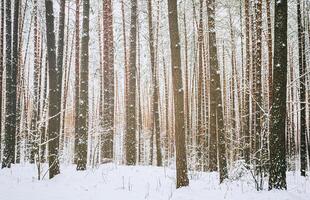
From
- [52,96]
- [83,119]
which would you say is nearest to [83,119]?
[83,119]

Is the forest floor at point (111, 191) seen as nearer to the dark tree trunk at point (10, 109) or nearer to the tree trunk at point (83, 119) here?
the tree trunk at point (83, 119)

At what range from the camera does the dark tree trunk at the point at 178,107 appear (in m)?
7.41

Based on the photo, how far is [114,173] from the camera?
31.2 feet

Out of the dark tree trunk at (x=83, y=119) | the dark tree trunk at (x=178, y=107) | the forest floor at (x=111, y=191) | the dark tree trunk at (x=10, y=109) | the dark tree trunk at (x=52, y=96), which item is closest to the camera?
the forest floor at (x=111, y=191)

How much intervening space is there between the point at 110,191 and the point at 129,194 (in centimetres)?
52

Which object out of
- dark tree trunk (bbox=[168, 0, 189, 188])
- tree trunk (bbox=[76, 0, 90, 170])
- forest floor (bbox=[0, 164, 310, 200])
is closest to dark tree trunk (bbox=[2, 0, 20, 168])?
tree trunk (bbox=[76, 0, 90, 170])

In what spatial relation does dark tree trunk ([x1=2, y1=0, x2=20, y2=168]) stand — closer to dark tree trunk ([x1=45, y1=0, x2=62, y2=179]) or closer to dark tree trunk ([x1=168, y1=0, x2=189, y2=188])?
A: dark tree trunk ([x1=45, y1=0, x2=62, y2=179])

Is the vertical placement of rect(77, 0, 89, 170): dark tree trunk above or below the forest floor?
above

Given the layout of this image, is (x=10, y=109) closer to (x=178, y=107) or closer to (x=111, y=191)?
(x=111, y=191)

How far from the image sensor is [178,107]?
25.0 ft

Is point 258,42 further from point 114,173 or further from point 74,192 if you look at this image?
point 74,192

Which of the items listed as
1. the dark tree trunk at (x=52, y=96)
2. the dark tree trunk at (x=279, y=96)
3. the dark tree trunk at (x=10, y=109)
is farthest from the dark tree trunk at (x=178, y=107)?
the dark tree trunk at (x=10, y=109)

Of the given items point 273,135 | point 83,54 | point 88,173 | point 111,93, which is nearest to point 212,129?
point 273,135

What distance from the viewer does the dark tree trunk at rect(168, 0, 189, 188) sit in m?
7.41
